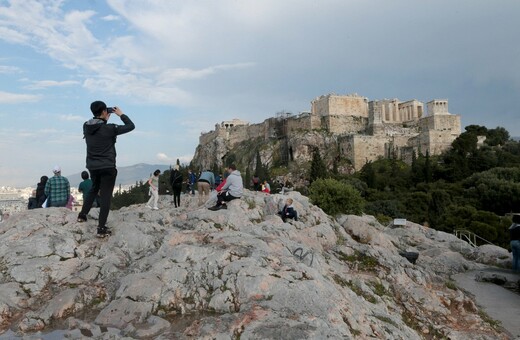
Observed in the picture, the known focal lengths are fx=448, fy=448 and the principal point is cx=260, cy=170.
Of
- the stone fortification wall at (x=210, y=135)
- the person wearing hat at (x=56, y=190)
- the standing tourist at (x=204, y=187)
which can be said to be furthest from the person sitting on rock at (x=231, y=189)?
the stone fortification wall at (x=210, y=135)

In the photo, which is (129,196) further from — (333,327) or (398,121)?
(333,327)

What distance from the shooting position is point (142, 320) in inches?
221

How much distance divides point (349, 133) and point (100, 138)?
71.0 metres

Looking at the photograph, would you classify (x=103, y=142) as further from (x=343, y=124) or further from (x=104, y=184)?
(x=343, y=124)

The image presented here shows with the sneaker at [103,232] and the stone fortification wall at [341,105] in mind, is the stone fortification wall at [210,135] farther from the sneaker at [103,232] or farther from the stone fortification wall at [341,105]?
the sneaker at [103,232]

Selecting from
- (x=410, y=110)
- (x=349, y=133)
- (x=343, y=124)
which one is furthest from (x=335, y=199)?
(x=410, y=110)

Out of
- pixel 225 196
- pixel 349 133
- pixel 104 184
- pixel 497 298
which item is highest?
pixel 349 133

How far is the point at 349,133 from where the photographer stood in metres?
76.0

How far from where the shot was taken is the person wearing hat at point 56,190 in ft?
35.0

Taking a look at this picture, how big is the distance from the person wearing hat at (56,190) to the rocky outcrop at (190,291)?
1.45m

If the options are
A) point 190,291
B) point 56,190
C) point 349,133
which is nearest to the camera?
point 190,291

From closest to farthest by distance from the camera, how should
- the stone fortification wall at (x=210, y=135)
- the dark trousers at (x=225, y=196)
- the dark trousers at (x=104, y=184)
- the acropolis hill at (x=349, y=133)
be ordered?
1. the dark trousers at (x=104, y=184)
2. the dark trousers at (x=225, y=196)
3. the acropolis hill at (x=349, y=133)
4. the stone fortification wall at (x=210, y=135)

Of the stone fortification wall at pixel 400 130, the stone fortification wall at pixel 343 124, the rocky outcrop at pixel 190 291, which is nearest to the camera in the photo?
the rocky outcrop at pixel 190 291

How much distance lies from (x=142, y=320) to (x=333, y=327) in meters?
2.36
